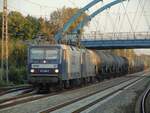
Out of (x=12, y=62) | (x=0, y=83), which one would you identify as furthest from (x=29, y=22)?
(x=0, y=83)

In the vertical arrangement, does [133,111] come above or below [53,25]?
below

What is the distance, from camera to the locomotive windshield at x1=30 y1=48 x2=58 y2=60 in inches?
1075

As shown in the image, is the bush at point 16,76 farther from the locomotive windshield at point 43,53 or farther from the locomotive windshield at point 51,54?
the locomotive windshield at point 51,54

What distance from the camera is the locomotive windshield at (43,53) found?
27.3m

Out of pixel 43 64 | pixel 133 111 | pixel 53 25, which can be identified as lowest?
pixel 133 111

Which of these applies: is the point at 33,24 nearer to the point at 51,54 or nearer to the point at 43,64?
the point at 51,54

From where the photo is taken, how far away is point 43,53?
27.4 m

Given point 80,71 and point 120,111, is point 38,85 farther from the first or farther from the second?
point 120,111

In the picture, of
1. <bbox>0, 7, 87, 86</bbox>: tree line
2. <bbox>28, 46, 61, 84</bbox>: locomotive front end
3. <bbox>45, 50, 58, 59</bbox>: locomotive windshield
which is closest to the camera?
<bbox>28, 46, 61, 84</bbox>: locomotive front end

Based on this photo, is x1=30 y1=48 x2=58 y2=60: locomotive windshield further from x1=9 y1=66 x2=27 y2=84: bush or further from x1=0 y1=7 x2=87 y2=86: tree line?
x1=0 y1=7 x2=87 y2=86: tree line

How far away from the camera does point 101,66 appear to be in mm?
51406

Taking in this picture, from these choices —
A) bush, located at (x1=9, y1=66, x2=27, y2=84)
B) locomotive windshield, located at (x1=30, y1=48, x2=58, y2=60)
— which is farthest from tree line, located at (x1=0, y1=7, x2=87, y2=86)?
locomotive windshield, located at (x1=30, y1=48, x2=58, y2=60)

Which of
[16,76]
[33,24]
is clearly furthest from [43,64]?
[33,24]

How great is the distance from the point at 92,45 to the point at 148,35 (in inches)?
391
